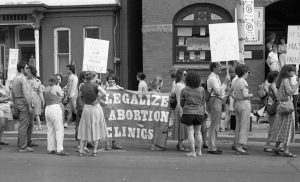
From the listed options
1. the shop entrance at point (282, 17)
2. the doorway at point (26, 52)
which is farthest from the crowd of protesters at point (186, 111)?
the shop entrance at point (282, 17)

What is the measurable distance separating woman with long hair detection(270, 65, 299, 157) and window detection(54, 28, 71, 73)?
32.7 ft

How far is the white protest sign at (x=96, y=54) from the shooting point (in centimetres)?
1239

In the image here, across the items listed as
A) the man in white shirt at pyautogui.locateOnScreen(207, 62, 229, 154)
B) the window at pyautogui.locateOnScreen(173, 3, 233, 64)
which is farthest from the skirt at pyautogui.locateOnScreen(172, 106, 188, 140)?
the window at pyautogui.locateOnScreen(173, 3, 233, 64)

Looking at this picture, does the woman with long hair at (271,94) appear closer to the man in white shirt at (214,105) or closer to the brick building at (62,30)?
the man in white shirt at (214,105)

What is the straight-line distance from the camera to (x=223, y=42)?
11.1m

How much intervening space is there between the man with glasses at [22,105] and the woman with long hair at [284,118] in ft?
17.6

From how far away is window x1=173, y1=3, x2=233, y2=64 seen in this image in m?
16.5

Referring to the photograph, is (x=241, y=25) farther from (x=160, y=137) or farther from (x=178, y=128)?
(x=160, y=137)

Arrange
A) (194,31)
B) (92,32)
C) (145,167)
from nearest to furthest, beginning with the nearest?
(145,167)
(194,31)
(92,32)

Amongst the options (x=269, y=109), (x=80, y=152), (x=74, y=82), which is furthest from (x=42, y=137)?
(x=269, y=109)

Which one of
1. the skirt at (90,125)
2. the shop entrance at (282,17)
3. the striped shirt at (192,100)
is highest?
the shop entrance at (282,17)

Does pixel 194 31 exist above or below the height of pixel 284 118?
above

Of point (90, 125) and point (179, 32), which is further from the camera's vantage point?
point (179, 32)

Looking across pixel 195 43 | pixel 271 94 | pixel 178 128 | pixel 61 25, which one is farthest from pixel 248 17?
pixel 61 25
